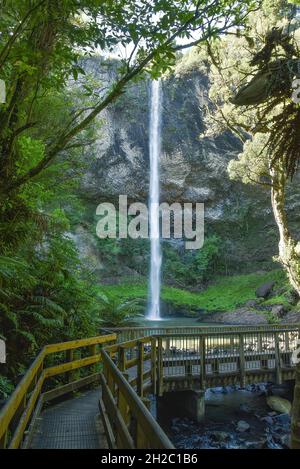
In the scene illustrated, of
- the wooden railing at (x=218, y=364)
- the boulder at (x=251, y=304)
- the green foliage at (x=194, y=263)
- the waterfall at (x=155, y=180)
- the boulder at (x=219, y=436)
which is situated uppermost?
the waterfall at (x=155, y=180)

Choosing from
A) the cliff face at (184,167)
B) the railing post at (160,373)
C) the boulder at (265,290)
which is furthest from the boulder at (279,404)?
the cliff face at (184,167)

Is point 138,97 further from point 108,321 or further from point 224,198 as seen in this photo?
point 108,321

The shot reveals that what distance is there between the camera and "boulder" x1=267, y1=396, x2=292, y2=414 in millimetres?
11376

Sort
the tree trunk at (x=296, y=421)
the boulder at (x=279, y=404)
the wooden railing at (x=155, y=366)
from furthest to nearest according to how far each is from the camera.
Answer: the boulder at (x=279, y=404) < the wooden railing at (x=155, y=366) < the tree trunk at (x=296, y=421)

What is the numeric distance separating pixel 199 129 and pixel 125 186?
8.47 metres

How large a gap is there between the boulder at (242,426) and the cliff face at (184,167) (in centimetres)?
2680

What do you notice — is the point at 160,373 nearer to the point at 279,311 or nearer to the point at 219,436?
the point at 219,436

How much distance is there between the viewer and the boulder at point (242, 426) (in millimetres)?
9943

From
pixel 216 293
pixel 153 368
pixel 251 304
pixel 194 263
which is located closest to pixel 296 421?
pixel 153 368

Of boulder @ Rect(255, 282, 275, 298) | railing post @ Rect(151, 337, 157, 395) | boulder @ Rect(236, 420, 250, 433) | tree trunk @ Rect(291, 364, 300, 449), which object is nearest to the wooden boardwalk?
railing post @ Rect(151, 337, 157, 395)

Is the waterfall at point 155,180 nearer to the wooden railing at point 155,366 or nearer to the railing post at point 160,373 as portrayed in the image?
the wooden railing at point 155,366

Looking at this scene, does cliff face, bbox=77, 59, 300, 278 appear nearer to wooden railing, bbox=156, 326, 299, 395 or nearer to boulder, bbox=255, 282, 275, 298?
boulder, bbox=255, 282, 275, 298

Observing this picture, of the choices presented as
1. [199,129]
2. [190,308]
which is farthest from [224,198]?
[190,308]

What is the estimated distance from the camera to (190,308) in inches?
1234
